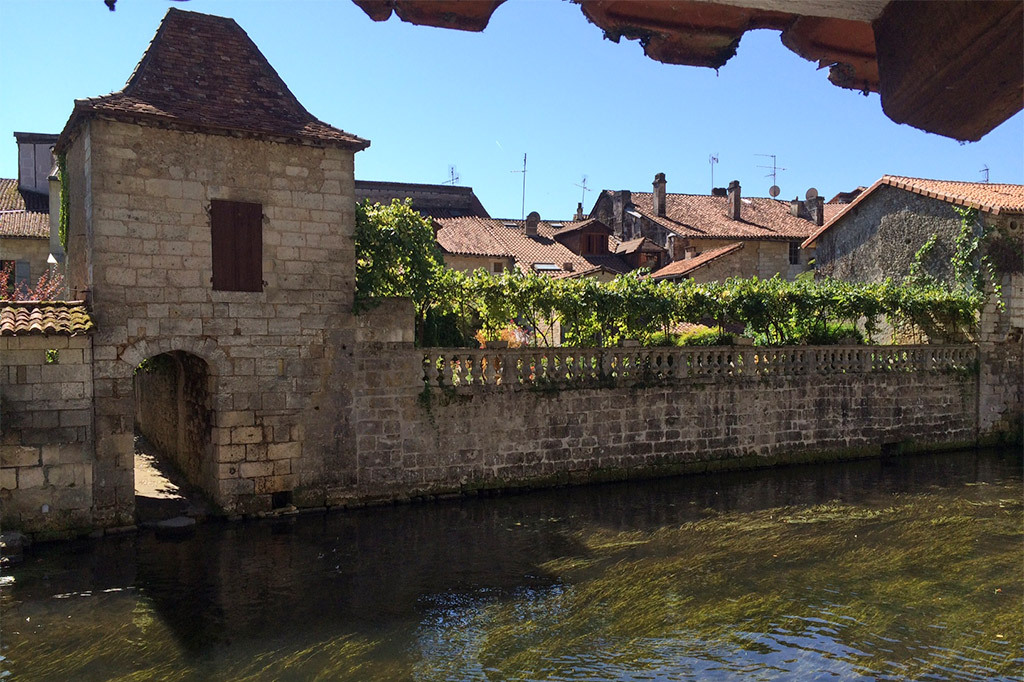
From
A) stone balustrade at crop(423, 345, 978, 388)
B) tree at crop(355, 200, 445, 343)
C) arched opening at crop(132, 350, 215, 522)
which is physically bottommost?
arched opening at crop(132, 350, 215, 522)

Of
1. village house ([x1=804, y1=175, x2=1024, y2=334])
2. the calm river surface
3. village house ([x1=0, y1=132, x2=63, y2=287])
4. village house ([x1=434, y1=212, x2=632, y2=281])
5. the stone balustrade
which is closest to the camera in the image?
the calm river surface

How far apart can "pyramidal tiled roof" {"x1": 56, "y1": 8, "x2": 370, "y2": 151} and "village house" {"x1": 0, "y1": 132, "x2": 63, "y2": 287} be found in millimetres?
15852

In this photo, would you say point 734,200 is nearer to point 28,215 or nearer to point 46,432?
point 28,215

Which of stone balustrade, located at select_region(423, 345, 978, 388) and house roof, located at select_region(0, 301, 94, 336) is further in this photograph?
stone balustrade, located at select_region(423, 345, 978, 388)

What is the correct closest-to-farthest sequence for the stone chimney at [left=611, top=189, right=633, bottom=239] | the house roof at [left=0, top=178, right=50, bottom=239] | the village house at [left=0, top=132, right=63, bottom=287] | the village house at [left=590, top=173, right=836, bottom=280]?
the village house at [left=0, top=132, right=63, bottom=287], the house roof at [left=0, top=178, right=50, bottom=239], the village house at [left=590, top=173, right=836, bottom=280], the stone chimney at [left=611, top=189, right=633, bottom=239]

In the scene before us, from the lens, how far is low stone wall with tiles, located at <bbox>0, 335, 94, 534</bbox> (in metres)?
12.0

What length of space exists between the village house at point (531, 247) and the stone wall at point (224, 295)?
760 inches

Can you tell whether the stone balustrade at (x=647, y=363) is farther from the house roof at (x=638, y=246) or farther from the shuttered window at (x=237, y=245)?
the house roof at (x=638, y=246)

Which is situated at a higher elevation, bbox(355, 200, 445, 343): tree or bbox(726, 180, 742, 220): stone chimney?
bbox(726, 180, 742, 220): stone chimney

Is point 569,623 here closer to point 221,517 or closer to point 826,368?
point 221,517

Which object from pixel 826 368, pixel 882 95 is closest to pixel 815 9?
pixel 882 95

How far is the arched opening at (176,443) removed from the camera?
14.2 metres

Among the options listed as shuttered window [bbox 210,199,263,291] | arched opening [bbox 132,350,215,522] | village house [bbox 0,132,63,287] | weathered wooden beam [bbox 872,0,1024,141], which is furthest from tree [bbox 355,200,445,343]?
village house [bbox 0,132,63,287]

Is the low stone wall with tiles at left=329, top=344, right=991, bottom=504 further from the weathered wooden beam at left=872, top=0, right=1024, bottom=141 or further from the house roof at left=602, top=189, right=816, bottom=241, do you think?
the house roof at left=602, top=189, right=816, bottom=241
